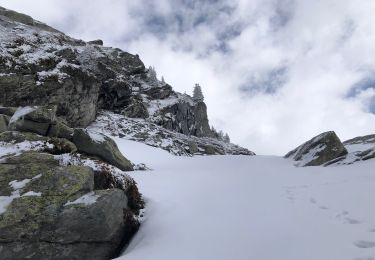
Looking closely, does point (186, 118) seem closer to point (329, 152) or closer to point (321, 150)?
point (321, 150)

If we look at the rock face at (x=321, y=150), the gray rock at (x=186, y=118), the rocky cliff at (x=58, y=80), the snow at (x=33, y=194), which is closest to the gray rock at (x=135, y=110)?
the rocky cliff at (x=58, y=80)

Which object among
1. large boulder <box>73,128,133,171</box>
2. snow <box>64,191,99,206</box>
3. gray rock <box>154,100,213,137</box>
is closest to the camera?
snow <box>64,191,99,206</box>

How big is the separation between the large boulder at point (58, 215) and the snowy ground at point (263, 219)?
95 cm

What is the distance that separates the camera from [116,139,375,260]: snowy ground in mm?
8383

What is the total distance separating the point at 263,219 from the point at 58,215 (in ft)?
19.4

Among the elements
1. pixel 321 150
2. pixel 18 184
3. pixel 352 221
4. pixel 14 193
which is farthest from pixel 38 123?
pixel 321 150

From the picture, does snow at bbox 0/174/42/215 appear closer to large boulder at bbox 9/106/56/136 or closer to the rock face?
large boulder at bbox 9/106/56/136

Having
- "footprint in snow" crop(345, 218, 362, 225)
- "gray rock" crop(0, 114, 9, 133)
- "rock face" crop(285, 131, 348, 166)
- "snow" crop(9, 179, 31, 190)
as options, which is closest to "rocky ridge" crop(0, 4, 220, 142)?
"gray rock" crop(0, 114, 9, 133)

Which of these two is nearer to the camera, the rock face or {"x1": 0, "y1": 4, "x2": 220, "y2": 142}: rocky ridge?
the rock face

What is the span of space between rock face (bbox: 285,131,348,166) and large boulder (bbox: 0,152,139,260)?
13.7 metres

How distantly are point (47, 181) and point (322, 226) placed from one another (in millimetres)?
8121

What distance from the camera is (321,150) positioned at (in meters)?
21.6

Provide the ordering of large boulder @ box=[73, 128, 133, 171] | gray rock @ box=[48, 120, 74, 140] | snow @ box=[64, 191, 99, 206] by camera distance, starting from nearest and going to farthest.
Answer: snow @ box=[64, 191, 99, 206] → large boulder @ box=[73, 128, 133, 171] → gray rock @ box=[48, 120, 74, 140]

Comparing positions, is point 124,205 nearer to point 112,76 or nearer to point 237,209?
point 237,209
